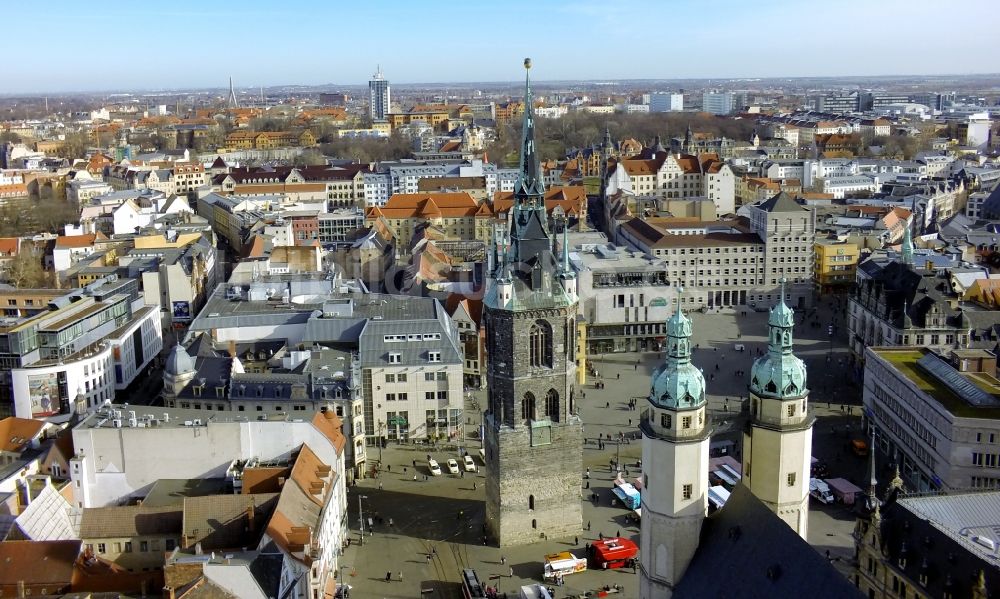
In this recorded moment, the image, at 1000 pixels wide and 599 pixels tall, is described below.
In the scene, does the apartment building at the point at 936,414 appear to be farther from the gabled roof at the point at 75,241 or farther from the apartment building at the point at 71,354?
the gabled roof at the point at 75,241

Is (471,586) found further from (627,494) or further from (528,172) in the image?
(528,172)

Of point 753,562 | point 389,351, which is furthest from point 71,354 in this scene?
point 753,562

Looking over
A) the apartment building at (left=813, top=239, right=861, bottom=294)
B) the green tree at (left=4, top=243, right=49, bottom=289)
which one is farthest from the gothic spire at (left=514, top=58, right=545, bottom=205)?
the green tree at (left=4, top=243, right=49, bottom=289)

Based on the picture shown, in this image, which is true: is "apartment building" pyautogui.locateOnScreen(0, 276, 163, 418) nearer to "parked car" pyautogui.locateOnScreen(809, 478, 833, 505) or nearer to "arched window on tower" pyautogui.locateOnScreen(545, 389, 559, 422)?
"arched window on tower" pyautogui.locateOnScreen(545, 389, 559, 422)

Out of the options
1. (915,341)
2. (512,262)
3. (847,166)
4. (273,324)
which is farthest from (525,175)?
(847,166)

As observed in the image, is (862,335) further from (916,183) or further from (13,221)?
(13,221)

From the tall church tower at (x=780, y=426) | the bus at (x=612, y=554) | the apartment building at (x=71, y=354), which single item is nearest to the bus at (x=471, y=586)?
the bus at (x=612, y=554)
